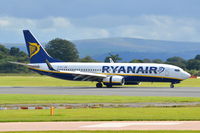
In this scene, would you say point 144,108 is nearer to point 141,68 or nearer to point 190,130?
point 190,130

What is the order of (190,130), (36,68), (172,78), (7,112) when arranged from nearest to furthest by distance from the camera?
(190,130), (7,112), (172,78), (36,68)

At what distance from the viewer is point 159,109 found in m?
34.2

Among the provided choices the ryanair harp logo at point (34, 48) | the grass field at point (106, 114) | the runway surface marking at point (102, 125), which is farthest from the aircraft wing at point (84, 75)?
the runway surface marking at point (102, 125)

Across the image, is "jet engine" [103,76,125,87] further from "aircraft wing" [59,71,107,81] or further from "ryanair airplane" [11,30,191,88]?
"aircraft wing" [59,71,107,81]

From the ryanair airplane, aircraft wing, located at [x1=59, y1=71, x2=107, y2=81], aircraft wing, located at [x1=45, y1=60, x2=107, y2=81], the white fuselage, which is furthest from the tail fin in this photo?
the white fuselage

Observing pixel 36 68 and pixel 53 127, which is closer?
pixel 53 127

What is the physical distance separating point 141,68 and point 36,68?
1690cm

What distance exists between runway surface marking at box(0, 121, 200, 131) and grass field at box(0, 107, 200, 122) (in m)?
1.63

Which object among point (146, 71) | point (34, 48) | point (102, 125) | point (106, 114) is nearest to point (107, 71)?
point (146, 71)

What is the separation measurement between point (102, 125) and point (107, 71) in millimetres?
47970

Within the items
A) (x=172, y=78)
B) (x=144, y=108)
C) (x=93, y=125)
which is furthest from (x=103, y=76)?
(x=93, y=125)

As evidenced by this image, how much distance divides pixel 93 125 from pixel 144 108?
34.1ft

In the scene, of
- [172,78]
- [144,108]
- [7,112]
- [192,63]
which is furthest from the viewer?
[192,63]

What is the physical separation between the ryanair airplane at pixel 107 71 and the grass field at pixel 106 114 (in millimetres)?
34903
